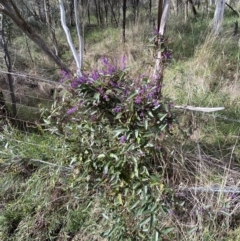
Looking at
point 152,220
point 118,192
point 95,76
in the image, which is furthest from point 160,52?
point 152,220

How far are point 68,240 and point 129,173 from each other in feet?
2.53

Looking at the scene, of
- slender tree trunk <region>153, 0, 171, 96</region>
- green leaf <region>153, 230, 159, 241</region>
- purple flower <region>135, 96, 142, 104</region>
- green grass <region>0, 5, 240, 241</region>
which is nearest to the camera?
purple flower <region>135, 96, 142, 104</region>

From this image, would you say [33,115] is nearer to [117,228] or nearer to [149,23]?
[117,228]

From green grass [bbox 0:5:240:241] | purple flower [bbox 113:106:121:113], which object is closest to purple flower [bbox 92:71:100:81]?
purple flower [bbox 113:106:121:113]

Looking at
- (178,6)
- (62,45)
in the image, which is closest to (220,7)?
(178,6)

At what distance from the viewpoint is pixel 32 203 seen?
89.4 inches

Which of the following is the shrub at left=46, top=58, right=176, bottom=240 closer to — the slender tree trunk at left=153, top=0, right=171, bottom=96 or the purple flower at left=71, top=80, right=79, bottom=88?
the purple flower at left=71, top=80, right=79, bottom=88

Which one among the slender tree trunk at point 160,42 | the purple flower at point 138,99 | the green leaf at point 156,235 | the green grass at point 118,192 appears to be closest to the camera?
the purple flower at point 138,99

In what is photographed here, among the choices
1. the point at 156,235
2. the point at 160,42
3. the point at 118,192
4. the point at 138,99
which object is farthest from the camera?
the point at 160,42

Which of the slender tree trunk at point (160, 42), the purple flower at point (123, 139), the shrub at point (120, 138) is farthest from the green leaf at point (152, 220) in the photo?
the slender tree trunk at point (160, 42)

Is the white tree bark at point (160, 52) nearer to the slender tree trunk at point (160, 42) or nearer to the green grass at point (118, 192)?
the slender tree trunk at point (160, 42)

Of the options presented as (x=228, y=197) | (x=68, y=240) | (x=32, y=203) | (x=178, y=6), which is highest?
(x=178, y=6)

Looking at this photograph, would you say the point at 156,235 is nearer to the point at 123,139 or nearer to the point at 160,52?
the point at 123,139

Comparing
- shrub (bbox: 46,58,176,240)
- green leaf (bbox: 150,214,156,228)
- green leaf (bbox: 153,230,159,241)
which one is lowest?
green leaf (bbox: 153,230,159,241)
